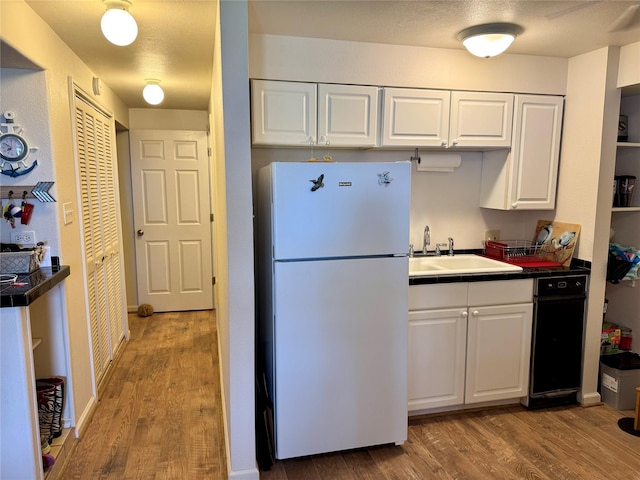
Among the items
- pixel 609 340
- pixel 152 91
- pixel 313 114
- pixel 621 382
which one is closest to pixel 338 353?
pixel 313 114

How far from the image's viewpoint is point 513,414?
2.70 meters

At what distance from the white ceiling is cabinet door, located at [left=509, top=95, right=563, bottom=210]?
33cm

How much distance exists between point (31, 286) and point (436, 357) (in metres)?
2.10

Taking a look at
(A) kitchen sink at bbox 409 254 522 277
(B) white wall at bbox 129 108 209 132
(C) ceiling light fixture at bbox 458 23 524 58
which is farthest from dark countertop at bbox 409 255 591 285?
(B) white wall at bbox 129 108 209 132

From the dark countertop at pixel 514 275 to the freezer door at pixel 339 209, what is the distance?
38cm

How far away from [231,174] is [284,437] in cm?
132

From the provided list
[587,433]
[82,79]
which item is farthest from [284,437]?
[82,79]

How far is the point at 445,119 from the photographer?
8.77ft

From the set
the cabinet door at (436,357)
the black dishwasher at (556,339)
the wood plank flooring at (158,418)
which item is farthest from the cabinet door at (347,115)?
the wood plank flooring at (158,418)

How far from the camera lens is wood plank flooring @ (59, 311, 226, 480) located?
222 cm

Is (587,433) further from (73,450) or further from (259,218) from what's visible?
(73,450)

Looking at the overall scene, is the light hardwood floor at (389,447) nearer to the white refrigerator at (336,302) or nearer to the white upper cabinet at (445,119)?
the white refrigerator at (336,302)

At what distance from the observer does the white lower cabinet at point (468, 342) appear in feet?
8.23

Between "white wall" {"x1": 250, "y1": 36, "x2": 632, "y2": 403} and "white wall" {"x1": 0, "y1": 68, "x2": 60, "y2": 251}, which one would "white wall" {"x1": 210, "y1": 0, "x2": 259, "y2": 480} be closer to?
"white wall" {"x1": 250, "y1": 36, "x2": 632, "y2": 403}
